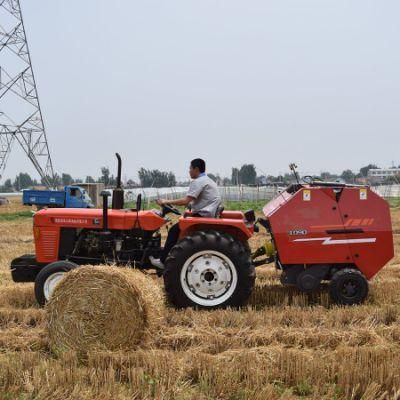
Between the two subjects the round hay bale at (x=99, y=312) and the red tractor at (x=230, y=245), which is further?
the red tractor at (x=230, y=245)

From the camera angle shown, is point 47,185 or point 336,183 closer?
point 336,183

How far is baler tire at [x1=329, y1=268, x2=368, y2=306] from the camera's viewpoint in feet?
19.6

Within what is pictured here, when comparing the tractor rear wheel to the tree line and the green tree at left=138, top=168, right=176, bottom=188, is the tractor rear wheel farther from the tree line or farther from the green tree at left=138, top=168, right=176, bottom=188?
the green tree at left=138, top=168, right=176, bottom=188

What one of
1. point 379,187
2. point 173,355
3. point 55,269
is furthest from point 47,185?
point 173,355

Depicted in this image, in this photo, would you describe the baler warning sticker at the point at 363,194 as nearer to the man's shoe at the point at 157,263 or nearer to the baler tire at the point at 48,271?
the man's shoe at the point at 157,263

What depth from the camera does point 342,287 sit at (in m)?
6.01

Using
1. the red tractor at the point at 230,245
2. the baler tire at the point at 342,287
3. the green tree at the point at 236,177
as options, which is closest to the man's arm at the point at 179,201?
the red tractor at the point at 230,245

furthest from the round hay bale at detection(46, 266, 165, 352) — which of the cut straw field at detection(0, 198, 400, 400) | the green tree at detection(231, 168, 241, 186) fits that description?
the green tree at detection(231, 168, 241, 186)

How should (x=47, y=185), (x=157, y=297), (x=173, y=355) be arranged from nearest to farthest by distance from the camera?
(x=173, y=355), (x=157, y=297), (x=47, y=185)

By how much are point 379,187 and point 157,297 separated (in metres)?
38.9

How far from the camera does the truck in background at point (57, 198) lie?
75.7ft

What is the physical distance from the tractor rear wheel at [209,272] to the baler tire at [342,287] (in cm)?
97

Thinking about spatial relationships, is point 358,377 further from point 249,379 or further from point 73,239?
point 73,239

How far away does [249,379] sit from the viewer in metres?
3.88
